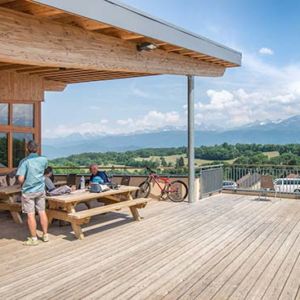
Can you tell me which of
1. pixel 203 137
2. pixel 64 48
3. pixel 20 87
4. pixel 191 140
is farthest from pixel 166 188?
pixel 203 137

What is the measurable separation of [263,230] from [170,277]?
9.23ft

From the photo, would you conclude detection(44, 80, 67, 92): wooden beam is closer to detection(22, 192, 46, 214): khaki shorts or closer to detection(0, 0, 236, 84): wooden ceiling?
detection(0, 0, 236, 84): wooden ceiling

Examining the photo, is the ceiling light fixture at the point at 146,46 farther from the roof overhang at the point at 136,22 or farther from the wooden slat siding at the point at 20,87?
the wooden slat siding at the point at 20,87

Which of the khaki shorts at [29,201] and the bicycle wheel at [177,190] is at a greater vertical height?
the khaki shorts at [29,201]

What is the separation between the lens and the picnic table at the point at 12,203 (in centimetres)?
656

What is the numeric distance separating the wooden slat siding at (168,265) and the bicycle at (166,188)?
3.32 m

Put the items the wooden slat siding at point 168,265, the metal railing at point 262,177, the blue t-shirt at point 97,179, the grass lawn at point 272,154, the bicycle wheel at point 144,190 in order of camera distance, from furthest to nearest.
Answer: the grass lawn at point 272,154, the metal railing at point 262,177, the bicycle wheel at point 144,190, the blue t-shirt at point 97,179, the wooden slat siding at point 168,265

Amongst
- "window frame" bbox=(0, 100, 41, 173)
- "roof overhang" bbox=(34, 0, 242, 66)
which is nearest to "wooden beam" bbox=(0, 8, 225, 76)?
"roof overhang" bbox=(34, 0, 242, 66)

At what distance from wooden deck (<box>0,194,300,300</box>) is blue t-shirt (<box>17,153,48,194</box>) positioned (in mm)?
819

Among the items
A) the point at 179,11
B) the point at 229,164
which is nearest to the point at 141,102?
the point at 179,11

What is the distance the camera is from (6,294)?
11.9 feet

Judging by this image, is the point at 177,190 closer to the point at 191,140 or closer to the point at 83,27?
the point at 191,140

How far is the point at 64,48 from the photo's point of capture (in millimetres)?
4730

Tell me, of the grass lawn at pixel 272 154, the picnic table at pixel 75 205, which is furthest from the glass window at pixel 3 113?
the grass lawn at pixel 272 154
